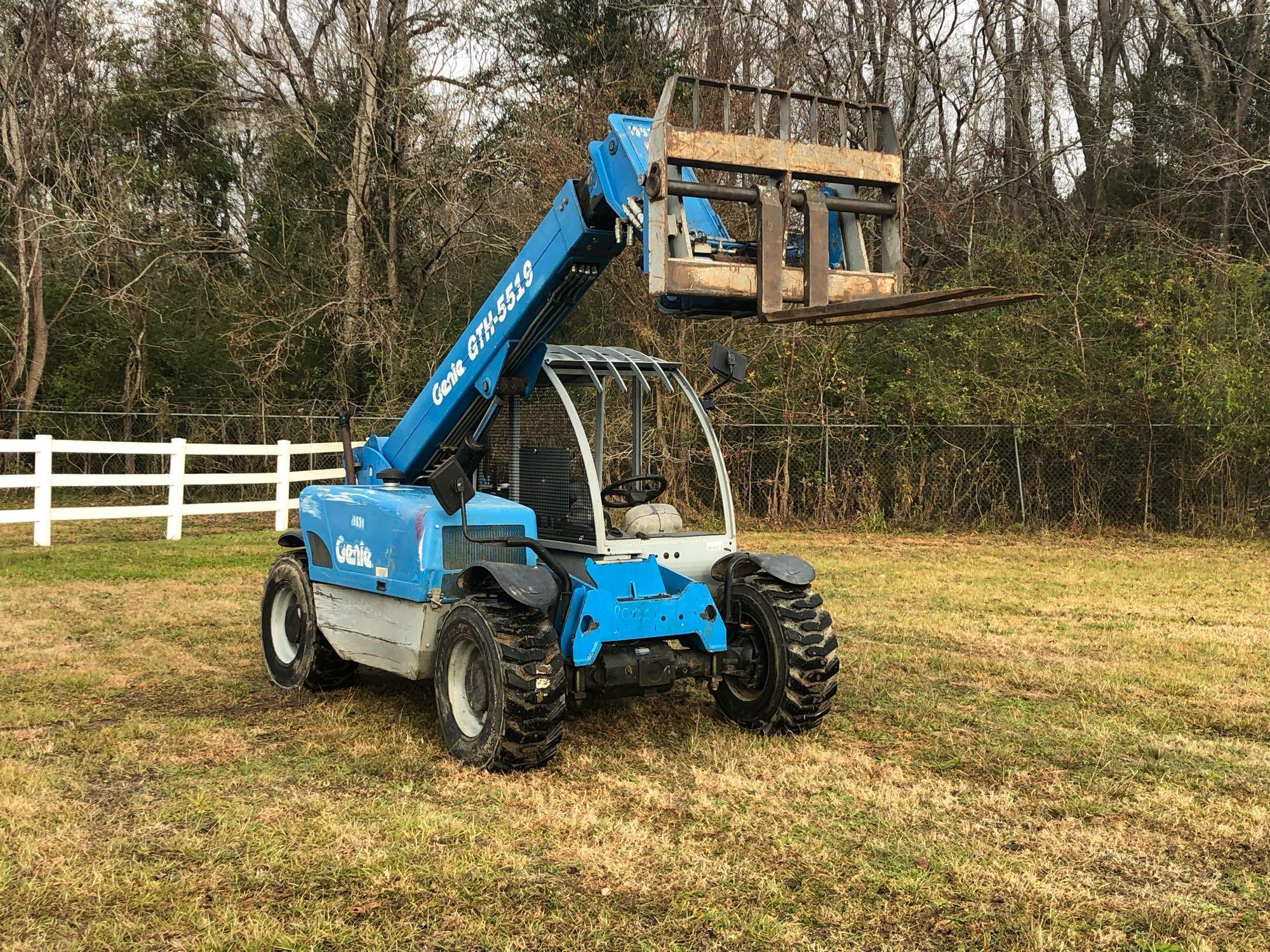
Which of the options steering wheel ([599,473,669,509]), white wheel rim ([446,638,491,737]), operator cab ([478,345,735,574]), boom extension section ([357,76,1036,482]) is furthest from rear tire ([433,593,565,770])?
steering wheel ([599,473,669,509])

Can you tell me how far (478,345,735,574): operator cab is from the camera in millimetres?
6402

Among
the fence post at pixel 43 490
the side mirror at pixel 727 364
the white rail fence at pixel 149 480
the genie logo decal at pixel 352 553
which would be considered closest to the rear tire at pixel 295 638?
the genie logo decal at pixel 352 553

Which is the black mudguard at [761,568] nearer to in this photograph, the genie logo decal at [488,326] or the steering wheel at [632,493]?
the steering wheel at [632,493]

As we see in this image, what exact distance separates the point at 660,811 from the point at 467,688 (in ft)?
4.36

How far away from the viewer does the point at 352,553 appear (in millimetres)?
6949

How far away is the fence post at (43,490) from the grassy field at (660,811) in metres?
5.40

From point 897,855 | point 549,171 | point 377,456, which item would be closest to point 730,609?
point 897,855

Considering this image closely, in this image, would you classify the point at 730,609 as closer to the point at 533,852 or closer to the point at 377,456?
the point at 533,852

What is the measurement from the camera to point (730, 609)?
6.55 meters

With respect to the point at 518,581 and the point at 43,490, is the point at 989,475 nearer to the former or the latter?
the point at 43,490

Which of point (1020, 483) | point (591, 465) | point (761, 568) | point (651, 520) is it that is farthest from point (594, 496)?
point (1020, 483)

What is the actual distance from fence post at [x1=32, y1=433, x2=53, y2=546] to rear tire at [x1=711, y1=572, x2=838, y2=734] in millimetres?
10505

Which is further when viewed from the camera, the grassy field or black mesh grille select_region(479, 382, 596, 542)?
black mesh grille select_region(479, 382, 596, 542)

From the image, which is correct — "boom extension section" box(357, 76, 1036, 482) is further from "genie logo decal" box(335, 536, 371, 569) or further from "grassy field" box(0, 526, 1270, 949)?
"grassy field" box(0, 526, 1270, 949)
